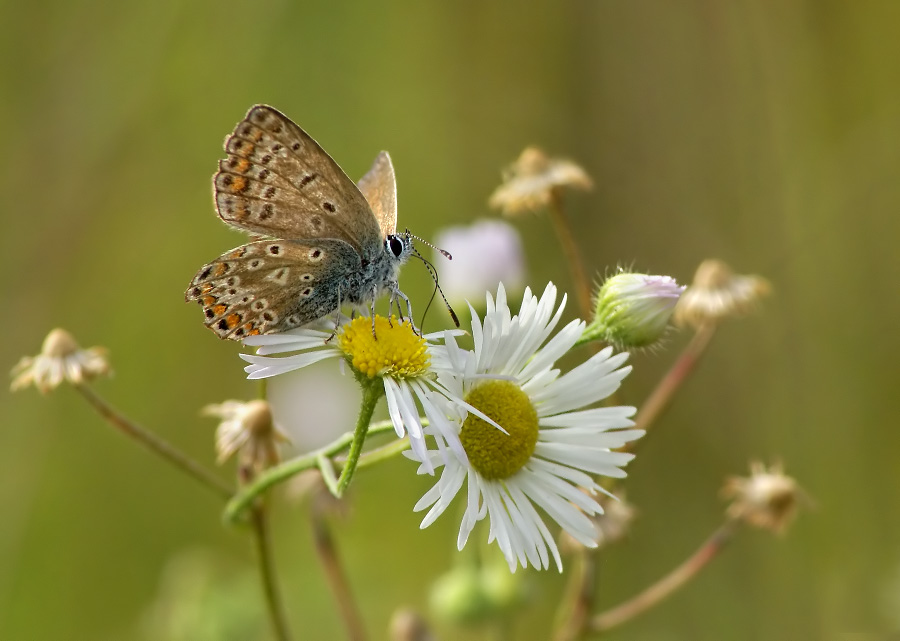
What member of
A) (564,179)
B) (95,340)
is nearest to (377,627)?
(95,340)

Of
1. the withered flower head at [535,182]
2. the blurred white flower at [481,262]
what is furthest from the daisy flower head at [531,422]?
the blurred white flower at [481,262]

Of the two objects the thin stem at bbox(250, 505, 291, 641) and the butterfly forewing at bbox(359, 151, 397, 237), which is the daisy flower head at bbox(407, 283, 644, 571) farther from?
the butterfly forewing at bbox(359, 151, 397, 237)

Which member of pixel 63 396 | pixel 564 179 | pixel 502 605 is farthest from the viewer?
pixel 63 396

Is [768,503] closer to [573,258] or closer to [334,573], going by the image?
[573,258]

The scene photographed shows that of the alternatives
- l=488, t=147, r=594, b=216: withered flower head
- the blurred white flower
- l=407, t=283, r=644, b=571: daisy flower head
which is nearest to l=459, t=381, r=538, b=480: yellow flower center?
l=407, t=283, r=644, b=571: daisy flower head

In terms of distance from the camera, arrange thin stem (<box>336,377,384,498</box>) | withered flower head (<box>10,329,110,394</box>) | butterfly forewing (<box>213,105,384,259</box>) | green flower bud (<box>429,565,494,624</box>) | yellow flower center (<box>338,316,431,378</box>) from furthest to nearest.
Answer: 1. green flower bud (<box>429,565,494,624</box>)
2. withered flower head (<box>10,329,110,394</box>)
3. butterfly forewing (<box>213,105,384,259</box>)
4. yellow flower center (<box>338,316,431,378</box>)
5. thin stem (<box>336,377,384,498</box>)

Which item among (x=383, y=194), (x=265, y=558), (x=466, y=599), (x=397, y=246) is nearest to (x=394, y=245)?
(x=397, y=246)

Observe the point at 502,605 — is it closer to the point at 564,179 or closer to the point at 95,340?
the point at 564,179
